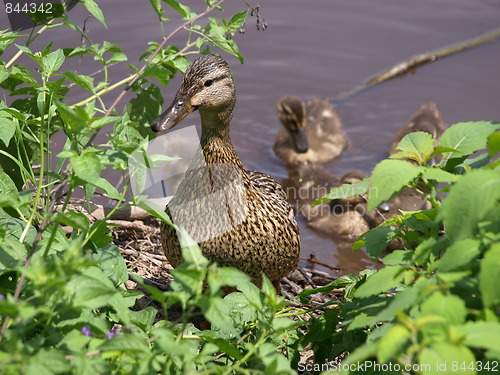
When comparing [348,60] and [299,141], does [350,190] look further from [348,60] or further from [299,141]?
[348,60]

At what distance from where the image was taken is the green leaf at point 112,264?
213 centimetres

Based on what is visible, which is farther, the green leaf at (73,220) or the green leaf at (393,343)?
the green leaf at (73,220)

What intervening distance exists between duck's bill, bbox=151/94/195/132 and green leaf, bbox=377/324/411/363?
163cm

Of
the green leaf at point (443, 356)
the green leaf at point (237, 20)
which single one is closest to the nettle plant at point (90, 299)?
the green leaf at point (443, 356)

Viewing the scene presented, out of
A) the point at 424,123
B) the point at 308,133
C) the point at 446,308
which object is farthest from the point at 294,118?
the point at 446,308

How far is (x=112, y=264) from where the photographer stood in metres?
2.16

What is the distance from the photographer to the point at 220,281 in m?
1.48

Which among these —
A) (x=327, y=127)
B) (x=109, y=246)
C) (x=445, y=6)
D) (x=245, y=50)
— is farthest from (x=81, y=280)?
(x=445, y=6)

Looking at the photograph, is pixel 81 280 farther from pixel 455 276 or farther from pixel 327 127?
pixel 327 127

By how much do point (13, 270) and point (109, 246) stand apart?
44 cm

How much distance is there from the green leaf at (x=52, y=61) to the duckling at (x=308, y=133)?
136 inches

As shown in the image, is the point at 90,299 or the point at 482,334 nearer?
the point at 482,334

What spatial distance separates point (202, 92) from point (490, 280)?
→ 1.76 metres

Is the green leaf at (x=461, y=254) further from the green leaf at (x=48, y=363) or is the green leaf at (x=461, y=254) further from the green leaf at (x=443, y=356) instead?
the green leaf at (x=48, y=363)
